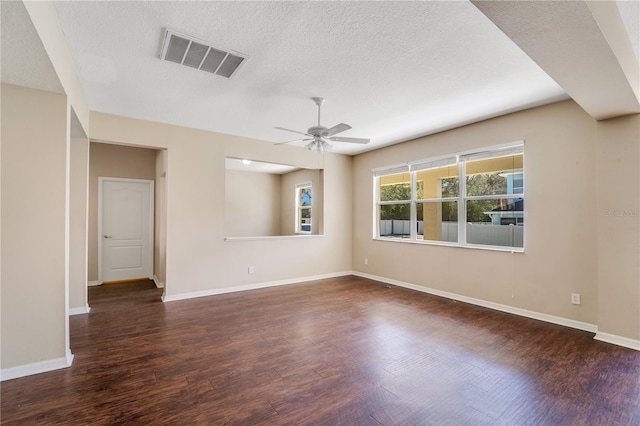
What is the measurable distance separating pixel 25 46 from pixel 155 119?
99.5 inches

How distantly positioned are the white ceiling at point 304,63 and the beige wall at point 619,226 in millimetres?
803

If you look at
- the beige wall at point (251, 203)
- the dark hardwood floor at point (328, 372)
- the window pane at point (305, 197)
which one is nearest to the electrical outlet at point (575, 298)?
the dark hardwood floor at point (328, 372)

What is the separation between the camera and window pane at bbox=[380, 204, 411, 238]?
560 cm

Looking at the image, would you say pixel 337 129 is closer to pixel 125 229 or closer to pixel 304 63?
pixel 304 63

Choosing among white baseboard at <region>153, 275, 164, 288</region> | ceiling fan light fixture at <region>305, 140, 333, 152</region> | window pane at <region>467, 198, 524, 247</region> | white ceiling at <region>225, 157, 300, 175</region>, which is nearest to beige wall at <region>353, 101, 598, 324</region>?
window pane at <region>467, 198, 524, 247</region>

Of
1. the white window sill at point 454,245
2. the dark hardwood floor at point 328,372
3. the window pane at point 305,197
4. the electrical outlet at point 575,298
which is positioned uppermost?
the window pane at point 305,197

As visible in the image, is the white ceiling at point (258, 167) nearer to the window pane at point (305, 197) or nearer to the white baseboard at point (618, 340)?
the window pane at point (305, 197)

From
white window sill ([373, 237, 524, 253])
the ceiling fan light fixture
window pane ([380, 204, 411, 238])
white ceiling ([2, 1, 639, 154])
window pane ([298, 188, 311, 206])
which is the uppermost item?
white ceiling ([2, 1, 639, 154])

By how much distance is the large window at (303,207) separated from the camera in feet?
26.4

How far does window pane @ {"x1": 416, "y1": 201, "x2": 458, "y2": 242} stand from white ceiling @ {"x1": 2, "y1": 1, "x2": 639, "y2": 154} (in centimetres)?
149

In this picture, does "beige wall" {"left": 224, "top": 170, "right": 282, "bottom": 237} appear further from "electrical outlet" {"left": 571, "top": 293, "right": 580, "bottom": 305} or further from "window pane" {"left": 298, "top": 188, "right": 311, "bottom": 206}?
"electrical outlet" {"left": 571, "top": 293, "right": 580, "bottom": 305}

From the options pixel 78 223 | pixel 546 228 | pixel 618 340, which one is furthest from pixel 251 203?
pixel 618 340

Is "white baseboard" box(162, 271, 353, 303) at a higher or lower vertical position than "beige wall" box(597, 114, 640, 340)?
lower

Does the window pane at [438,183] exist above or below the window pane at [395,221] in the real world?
above
